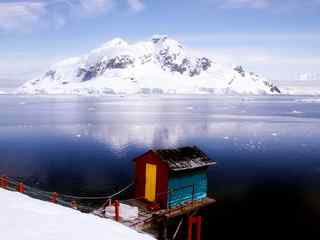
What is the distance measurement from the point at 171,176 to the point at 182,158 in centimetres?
209

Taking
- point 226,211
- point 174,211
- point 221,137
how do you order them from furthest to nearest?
point 221,137
point 226,211
point 174,211

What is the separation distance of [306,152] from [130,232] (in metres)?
50.6

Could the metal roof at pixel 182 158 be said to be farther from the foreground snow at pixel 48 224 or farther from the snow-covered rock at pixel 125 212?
the foreground snow at pixel 48 224

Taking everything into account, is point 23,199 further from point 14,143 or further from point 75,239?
point 14,143

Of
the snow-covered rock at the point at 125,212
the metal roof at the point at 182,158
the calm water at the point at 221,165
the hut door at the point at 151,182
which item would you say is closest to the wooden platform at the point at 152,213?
the snow-covered rock at the point at 125,212

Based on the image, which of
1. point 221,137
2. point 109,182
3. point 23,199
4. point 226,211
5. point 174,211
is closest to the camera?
point 23,199

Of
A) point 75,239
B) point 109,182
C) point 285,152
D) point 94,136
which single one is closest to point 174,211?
point 75,239

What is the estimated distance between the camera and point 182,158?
95.0 feet

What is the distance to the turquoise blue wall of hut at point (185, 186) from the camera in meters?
27.4

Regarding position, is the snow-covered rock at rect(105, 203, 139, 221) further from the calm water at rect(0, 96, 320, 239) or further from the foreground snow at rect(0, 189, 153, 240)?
the calm water at rect(0, 96, 320, 239)

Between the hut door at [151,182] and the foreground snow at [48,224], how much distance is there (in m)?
10.3

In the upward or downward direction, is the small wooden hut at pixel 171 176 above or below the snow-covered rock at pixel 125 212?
above

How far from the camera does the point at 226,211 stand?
115 feet

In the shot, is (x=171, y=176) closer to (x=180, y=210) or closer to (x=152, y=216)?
(x=180, y=210)
